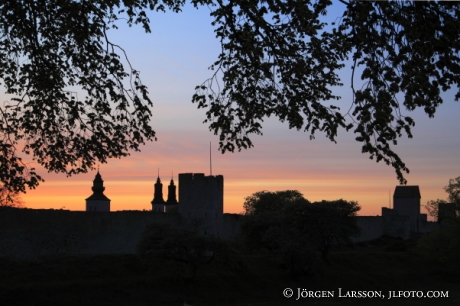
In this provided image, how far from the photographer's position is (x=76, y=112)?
1009cm

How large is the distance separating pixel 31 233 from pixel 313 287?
40.4 feet

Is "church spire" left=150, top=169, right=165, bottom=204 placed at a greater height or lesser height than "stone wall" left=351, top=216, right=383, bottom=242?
greater

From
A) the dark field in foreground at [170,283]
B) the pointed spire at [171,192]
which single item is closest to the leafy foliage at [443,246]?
the dark field in foreground at [170,283]

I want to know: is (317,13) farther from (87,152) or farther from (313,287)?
(313,287)

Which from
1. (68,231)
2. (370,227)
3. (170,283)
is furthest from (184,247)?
(370,227)

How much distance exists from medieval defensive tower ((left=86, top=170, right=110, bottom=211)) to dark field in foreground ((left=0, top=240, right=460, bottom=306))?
1260 inches

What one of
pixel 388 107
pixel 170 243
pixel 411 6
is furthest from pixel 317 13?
pixel 170 243

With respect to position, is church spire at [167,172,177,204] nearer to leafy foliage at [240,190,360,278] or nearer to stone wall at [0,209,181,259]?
leafy foliage at [240,190,360,278]

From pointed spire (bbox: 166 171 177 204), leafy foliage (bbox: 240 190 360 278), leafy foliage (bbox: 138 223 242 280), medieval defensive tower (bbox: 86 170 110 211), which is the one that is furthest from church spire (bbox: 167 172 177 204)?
leafy foliage (bbox: 138 223 242 280)

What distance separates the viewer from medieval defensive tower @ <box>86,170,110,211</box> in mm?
61781

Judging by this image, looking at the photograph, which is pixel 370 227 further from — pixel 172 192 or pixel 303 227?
pixel 172 192

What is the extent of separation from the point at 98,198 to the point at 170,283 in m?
37.7

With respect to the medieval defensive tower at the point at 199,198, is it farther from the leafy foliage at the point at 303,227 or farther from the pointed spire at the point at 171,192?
the pointed spire at the point at 171,192

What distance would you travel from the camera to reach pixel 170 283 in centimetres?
2612
